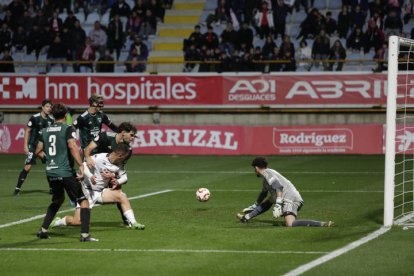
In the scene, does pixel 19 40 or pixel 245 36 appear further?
pixel 19 40

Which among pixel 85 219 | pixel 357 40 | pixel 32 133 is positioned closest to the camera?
pixel 85 219

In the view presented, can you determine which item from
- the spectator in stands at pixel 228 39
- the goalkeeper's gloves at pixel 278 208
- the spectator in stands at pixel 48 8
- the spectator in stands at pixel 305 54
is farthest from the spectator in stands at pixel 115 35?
the goalkeeper's gloves at pixel 278 208

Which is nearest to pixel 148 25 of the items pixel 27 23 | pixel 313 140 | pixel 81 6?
pixel 81 6

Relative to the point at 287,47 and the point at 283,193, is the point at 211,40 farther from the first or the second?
the point at 283,193

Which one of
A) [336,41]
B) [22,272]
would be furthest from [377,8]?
[22,272]

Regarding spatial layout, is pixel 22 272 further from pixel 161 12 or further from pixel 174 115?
pixel 161 12

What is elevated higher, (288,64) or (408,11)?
(408,11)

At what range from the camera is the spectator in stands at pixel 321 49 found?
3475 centimetres

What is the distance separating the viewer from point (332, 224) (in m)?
15.6

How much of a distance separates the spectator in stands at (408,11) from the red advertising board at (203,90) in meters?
2.81

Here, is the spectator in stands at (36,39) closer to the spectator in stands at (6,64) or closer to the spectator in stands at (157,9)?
the spectator in stands at (6,64)

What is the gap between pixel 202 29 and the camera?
3875 cm

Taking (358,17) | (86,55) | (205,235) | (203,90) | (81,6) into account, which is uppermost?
(81,6)

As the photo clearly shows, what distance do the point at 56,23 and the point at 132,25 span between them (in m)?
3.03
